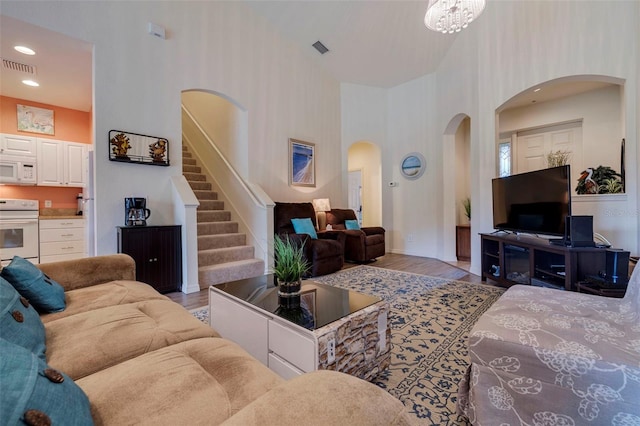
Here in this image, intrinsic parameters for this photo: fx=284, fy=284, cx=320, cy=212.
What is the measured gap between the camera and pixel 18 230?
404 centimetres

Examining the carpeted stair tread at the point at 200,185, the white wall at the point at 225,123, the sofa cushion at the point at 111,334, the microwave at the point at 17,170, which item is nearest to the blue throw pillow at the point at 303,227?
the white wall at the point at 225,123

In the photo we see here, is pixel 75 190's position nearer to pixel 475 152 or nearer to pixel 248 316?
pixel 248 316

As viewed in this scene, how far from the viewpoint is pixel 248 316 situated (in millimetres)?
1715

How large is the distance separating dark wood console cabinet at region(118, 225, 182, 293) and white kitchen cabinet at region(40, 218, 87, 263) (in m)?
2.15

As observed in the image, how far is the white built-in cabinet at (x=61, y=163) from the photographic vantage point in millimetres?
4469

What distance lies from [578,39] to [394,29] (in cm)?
262

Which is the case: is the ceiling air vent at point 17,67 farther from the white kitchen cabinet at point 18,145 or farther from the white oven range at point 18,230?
the white oven range at point 18,230

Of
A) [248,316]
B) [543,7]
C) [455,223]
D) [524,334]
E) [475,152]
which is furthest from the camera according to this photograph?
[455,223]

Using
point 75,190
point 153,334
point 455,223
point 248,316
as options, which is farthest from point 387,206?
point 75,190

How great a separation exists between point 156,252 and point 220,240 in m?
1.06

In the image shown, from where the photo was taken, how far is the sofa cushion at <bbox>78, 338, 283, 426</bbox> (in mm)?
760

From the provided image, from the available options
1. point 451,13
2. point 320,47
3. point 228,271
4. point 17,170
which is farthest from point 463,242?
point 17,170

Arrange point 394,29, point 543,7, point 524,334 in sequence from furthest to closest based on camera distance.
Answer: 1. point 394,29
2. point 543,7
3. point 524,334

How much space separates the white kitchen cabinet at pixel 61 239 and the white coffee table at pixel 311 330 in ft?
13.2
